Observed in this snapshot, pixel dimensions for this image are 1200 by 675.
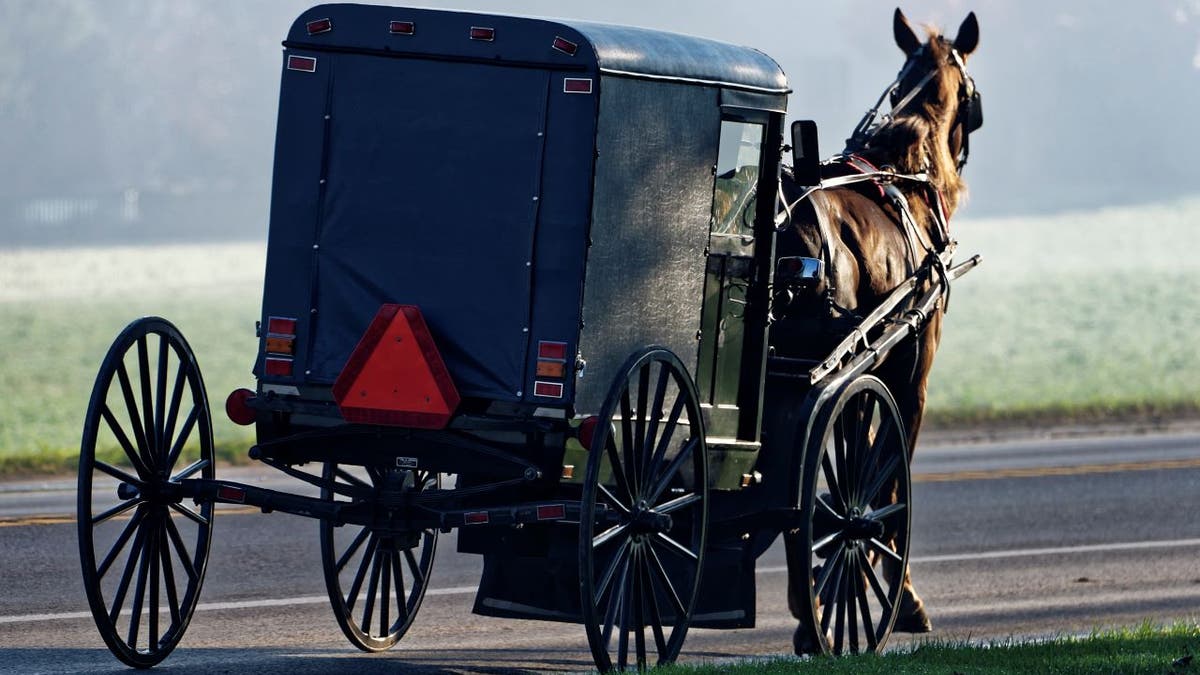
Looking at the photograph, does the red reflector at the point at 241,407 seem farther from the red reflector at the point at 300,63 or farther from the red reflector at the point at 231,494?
the red reflector at the point at 300,63

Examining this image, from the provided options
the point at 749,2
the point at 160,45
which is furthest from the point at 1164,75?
the point at 160,45

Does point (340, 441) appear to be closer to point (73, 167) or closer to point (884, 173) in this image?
point (884, 173)

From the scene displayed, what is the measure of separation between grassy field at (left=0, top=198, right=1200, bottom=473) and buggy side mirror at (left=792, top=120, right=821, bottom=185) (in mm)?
8984

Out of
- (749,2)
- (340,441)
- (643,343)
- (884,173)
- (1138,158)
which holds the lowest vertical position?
(340,441)

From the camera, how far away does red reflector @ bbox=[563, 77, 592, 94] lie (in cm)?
687

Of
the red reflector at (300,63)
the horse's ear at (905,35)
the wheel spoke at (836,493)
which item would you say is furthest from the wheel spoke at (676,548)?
the horse's ear at (905,35)

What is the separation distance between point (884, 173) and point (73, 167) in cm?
8398

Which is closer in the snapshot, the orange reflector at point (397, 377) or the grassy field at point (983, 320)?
the orange reflector at point (397, 377)

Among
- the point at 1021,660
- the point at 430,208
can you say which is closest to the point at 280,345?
the point at 430,208

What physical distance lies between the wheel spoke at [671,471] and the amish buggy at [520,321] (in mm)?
18

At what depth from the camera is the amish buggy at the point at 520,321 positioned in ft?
22.7

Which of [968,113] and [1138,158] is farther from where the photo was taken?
[1138,158]

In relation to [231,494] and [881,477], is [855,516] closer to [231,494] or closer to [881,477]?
[881,477]

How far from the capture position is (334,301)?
23.6 feet
